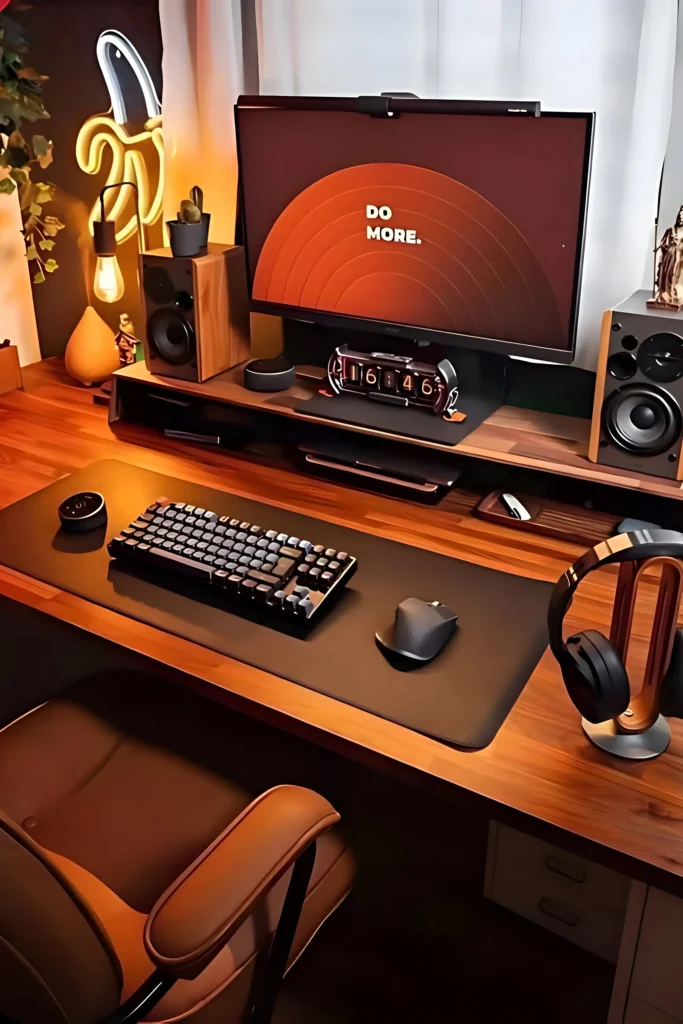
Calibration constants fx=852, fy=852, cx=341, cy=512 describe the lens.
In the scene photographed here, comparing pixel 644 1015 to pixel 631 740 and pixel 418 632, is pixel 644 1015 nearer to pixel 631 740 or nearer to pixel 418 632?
pixel 631 740

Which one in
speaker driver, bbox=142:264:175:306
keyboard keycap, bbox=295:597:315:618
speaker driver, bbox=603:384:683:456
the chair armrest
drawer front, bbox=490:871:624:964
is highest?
speaker driver, bbox=142:264:175:306

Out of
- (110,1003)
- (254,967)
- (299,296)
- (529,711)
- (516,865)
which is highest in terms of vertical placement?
(299,296)

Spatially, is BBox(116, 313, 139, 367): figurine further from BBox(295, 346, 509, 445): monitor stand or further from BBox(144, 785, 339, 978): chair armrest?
BBox(144, 785, 339, 978): chair armrest

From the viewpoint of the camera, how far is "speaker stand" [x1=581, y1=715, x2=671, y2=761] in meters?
0.89

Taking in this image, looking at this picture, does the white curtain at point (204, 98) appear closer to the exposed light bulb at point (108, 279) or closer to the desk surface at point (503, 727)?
the exposed light bulb at point (108, 279)

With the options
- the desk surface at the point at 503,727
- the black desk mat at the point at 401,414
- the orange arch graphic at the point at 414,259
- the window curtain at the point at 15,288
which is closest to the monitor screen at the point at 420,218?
the orange arch graphic at the point at 414,259

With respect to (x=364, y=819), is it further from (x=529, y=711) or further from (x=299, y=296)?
(x=299, y=296)

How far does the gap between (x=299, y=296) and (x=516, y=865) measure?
1042mm

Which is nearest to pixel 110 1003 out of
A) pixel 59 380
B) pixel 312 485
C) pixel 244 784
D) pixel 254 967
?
pixel 254 967

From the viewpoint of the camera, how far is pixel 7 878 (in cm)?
68

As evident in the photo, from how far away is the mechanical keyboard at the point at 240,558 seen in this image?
110cm

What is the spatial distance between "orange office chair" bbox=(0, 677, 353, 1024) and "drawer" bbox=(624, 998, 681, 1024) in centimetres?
36

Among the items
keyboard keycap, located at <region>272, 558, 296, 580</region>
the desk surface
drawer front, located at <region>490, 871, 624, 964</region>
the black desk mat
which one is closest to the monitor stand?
the black desk mat

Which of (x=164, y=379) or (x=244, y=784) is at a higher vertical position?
(x=164, y=379)
